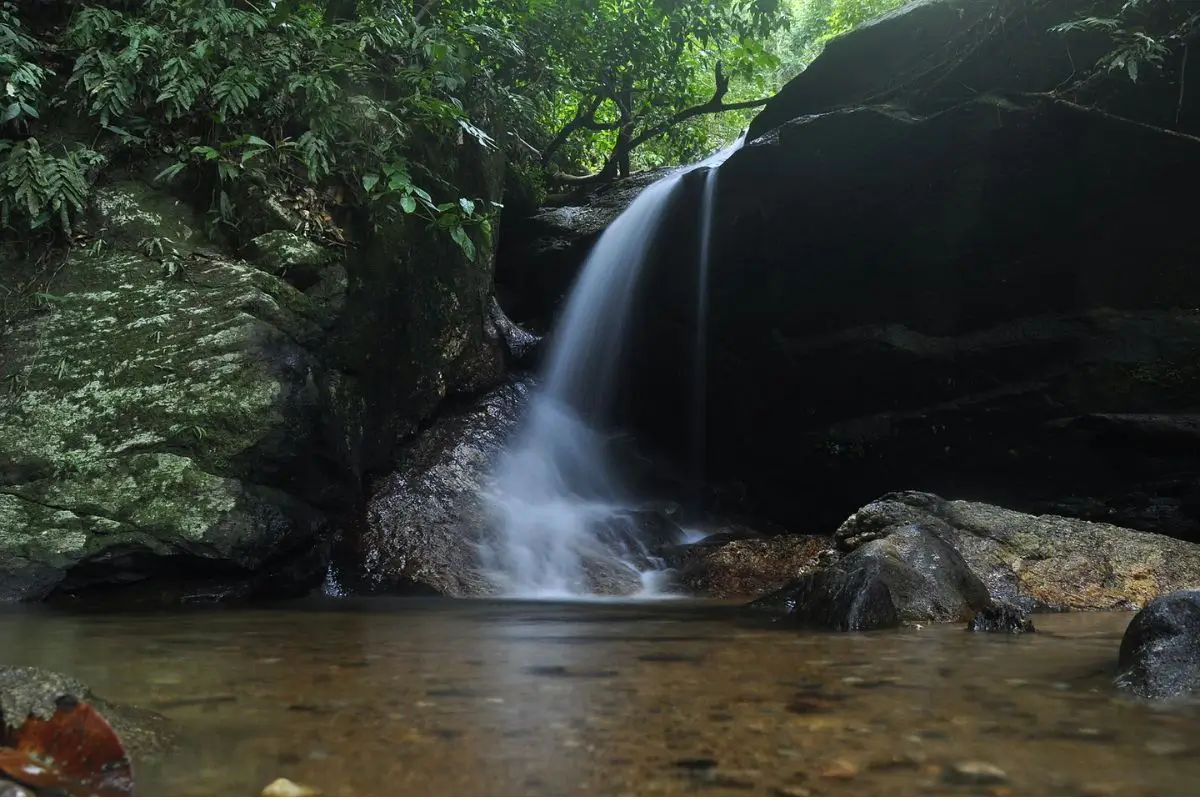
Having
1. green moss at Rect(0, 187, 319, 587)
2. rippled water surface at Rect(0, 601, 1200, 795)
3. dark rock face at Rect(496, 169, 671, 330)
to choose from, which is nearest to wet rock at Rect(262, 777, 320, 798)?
rippled water surface at Rect(0, 601, 1200, 795)

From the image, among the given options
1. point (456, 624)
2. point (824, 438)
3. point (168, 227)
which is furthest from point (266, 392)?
point (824, 438)

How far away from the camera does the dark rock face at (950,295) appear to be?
7.51 meters

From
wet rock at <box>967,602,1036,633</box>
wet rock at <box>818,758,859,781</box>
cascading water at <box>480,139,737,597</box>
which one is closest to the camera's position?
wet rock at <box>818,758,859,781</box>

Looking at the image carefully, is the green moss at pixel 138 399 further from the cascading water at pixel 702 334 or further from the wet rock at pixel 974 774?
the cascading water at pixel 702 334

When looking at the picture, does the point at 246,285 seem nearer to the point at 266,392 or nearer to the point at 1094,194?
the point at 266,392

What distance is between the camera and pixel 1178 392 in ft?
24.6

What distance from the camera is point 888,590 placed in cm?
405

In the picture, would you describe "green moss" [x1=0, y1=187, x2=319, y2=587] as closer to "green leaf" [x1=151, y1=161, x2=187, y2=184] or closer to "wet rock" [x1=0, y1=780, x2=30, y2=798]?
"green leaf" [x1=151, y1=161, x2=187, y2=184]

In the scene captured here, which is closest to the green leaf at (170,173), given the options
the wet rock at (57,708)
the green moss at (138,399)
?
the green moss at (138,399)

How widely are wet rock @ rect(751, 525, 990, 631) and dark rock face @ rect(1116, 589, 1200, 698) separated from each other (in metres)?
1.32

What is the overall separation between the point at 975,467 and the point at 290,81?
7423 mm

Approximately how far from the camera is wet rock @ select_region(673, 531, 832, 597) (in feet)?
20.1

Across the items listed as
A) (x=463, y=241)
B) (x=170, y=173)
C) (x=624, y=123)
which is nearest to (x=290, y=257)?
(x=170, y=173)

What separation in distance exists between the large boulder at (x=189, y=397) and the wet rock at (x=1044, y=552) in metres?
3.89
